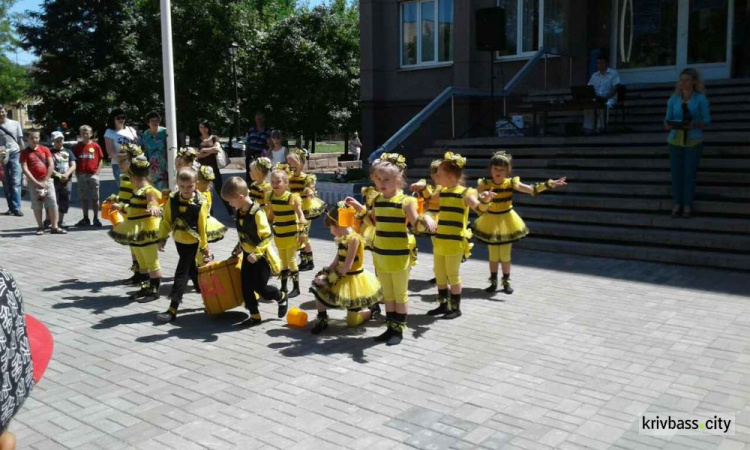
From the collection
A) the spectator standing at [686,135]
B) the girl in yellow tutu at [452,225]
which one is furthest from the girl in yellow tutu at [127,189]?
the spectator standing at [686,135]

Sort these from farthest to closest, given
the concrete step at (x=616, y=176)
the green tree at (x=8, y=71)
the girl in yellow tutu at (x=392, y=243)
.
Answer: the green tree at (x=8, y=71)
the concrete step at (x=616, y=176)
the girl in yellow tutu at (x=392, y=243)

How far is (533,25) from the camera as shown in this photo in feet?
59.8

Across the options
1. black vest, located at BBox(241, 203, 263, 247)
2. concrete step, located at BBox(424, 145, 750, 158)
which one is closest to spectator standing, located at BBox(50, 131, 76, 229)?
concrete step, located at BBox(424, 145, 750, 158)

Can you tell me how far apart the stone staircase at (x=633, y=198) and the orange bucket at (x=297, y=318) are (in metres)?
5.22

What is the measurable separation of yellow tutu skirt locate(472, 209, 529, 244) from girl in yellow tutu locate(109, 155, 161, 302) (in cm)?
367

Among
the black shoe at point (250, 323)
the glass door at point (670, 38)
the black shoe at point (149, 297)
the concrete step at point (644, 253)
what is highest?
the glass door at point (670, 38)

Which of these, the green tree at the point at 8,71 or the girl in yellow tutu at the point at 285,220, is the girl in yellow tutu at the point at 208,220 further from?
the green tree at the point at 8,71

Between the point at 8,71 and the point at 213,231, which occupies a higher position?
the point at 8,71

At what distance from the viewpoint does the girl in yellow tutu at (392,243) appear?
20.8ft

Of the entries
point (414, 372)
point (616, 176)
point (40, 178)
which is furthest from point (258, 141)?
point (414, 372)

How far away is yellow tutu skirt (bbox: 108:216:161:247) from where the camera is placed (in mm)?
7996

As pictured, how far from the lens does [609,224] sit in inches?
438

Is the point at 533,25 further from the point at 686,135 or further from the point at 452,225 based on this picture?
the point at 452,225

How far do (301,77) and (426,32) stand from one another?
1170 cm
